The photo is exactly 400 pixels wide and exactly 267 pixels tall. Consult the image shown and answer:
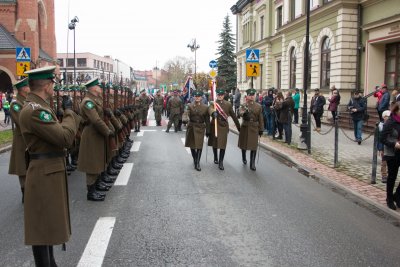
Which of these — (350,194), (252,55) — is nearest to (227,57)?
(252,55)

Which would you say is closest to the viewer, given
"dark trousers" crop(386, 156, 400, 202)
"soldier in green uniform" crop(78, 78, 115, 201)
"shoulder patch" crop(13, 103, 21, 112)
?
"dark trousers" crop(386, 156, 400, 202)

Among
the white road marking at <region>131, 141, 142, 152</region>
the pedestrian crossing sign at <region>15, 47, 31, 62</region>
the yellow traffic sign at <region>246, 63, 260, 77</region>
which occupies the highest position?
the pedestrian crossing sign at <region>15, 47, 31, 62</region>

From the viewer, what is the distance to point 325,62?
24.5 meters

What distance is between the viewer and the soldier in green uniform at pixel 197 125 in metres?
10.3

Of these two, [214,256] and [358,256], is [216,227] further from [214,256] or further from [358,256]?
[358,256]

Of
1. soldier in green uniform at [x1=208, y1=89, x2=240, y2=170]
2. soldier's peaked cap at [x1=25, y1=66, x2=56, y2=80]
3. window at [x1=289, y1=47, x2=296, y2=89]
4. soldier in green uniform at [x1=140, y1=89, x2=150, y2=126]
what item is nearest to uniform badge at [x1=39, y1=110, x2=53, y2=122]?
soldier's peaked cap at [x1=25, y1=66, x2=56, y2=80]

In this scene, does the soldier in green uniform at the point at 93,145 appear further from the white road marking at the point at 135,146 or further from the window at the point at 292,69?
the window at the point at 292,69

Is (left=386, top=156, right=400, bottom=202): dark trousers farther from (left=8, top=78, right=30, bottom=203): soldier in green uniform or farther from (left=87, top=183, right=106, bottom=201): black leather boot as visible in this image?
(left=8, top=78, right=30, bottom=203): soldier in green uniform

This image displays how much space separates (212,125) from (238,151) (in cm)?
299

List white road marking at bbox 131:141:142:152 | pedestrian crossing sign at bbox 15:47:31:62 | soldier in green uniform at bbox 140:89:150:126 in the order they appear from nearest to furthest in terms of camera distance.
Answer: white road marking at bbox 131:141:142:152, pedestrian crossing sign at bbox 15:47:31:62, soldier in green uniform at bbox 140:89:150:126

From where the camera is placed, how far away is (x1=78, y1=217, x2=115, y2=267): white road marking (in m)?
4.62

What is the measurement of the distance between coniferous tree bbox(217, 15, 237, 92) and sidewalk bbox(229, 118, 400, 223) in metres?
41.2

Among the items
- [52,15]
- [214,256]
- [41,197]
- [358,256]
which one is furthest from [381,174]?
[52,15]

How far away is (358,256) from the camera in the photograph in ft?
15.7
